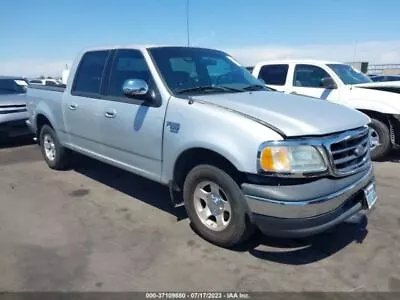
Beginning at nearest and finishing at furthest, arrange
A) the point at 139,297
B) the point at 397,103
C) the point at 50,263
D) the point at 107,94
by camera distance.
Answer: the point at 139,297, the point at 50,263, the point at 107,94, the point at 397,103

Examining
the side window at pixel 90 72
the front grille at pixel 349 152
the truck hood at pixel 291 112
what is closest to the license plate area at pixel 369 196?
the front grille at pixel 349 152

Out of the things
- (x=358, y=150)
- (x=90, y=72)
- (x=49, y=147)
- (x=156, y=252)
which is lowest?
(x=156, y=252)

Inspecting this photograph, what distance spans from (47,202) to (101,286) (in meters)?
2.31

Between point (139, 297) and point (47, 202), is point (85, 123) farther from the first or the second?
A: point (139, 297)

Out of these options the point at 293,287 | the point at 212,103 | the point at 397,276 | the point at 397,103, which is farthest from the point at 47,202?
the point at 397,103

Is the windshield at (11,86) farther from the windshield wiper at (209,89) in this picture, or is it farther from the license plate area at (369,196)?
the license plate area at (369,196)

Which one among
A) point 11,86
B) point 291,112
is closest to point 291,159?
point 291,112

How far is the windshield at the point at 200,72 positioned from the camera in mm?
4141

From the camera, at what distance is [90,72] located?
5.26 m

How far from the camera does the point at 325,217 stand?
10.4 feet

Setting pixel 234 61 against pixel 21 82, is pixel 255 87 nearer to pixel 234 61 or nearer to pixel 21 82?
pixel 234 61

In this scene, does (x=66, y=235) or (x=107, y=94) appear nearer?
(x=66, y=235)

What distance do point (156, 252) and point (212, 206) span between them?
2.23 feet

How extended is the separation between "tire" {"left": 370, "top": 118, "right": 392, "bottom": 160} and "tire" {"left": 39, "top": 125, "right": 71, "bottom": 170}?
17.9 feet
